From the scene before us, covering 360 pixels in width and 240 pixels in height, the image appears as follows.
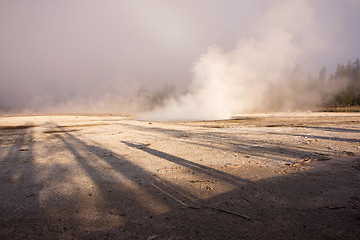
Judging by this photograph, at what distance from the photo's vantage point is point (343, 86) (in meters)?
62.0

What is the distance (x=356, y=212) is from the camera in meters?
2.81

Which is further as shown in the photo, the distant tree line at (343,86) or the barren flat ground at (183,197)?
the distant tree line at (343,86)

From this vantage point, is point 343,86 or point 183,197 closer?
point 183,197

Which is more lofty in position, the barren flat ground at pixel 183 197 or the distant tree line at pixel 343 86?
the distant tree line at pixel 343 86

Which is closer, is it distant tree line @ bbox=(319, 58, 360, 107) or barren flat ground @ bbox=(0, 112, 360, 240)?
barren flat ground @ bbox=(0, 112, 360, 240)

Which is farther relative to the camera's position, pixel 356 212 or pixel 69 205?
pixel 69 205

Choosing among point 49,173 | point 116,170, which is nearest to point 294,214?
point 116,170

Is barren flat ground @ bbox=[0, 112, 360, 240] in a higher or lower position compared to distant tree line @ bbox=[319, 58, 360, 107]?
lower

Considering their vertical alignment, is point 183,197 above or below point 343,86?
below

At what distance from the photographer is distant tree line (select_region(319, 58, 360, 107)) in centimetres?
5533

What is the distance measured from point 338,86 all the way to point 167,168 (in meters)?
80.6

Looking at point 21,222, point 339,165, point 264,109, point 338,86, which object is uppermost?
point 338,86

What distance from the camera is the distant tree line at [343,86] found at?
55.3 m

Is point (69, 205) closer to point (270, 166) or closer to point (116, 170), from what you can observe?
point (116, 170)
